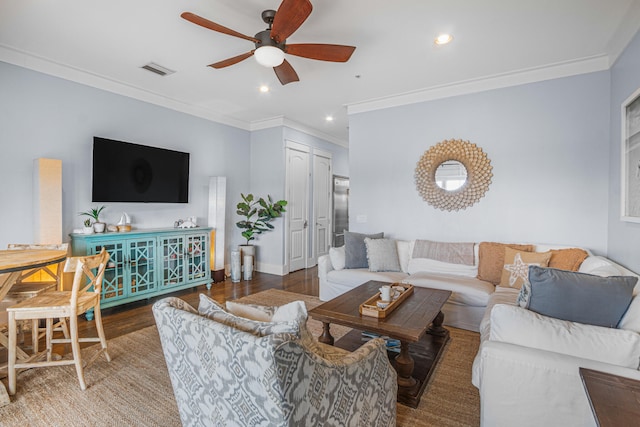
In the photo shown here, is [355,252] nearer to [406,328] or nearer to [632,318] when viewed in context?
[406,328]

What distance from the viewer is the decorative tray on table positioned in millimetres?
2139

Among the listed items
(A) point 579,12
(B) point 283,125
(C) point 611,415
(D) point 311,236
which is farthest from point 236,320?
(D) point 311,236

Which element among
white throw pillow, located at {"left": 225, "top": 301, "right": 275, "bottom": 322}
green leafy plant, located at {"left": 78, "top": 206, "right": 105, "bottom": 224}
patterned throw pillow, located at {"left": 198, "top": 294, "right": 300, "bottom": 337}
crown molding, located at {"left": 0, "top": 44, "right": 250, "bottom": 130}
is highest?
crown molding, located at {"left": 0, "top": 44, "right": 250, "bottom": 130}

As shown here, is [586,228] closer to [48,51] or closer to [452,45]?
[452,45]

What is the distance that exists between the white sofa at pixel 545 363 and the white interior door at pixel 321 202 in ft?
16.1

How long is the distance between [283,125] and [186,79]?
1885 millimetres

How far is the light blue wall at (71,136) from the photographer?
3.06 m

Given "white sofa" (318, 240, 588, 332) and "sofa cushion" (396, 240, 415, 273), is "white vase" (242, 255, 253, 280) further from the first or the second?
"sofa cushion" (396, 240, 415, 273)

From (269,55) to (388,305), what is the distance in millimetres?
2048

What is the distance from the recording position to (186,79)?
374cm

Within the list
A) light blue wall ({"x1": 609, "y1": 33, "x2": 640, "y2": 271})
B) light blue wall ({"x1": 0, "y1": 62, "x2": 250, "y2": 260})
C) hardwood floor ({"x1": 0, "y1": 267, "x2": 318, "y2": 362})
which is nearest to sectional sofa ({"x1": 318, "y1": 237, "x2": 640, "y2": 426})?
light blue wall ({"x1": 609, "y1": 33, "x2": 640, "y2": 271})

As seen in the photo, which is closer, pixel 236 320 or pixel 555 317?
pixel 236 320

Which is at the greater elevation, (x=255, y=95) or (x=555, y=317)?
(x=255, y=95)

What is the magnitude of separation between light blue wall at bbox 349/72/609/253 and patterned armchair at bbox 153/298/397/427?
296 centimetres
